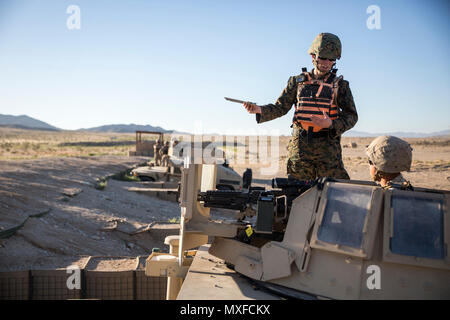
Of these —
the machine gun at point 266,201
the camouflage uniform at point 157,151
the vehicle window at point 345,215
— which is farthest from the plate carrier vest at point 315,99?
the camouflage uniform at point 157,151

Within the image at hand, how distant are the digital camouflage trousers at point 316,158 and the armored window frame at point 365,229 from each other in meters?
0.97

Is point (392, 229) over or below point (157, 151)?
below

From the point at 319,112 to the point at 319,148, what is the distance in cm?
31

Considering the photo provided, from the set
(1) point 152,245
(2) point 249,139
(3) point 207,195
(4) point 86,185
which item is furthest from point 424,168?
(2) point 249,139

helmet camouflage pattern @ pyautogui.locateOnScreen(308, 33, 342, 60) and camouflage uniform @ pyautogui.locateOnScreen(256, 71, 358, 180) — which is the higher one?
helmet camouflage pattern @ pyautogui.locateOnScreen(308, 33, 342, 60)

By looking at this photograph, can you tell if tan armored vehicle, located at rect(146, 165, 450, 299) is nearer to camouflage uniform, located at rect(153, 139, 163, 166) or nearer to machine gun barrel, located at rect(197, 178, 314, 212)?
machine gun barrel, located at rect(197, 178, 314, 212)

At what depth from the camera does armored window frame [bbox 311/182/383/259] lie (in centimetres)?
268

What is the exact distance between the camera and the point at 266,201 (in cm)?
324

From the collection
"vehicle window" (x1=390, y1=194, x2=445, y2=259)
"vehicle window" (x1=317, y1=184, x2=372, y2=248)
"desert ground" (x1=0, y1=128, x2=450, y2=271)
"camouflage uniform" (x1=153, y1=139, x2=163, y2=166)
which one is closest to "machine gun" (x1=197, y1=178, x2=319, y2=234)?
"vehicle window" (x1=317, y1=184, x2=372, y2=248)

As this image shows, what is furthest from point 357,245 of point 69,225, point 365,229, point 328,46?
point 69,225

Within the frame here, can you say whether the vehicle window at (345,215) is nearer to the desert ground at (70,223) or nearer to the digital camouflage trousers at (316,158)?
the digital camouflage trousers at (316,158)

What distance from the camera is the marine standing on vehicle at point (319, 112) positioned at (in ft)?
12.4

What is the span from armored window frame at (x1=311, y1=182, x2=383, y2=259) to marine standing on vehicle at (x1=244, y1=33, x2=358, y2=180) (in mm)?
981

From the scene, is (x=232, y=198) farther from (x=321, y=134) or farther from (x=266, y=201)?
(x=321, y=134)
